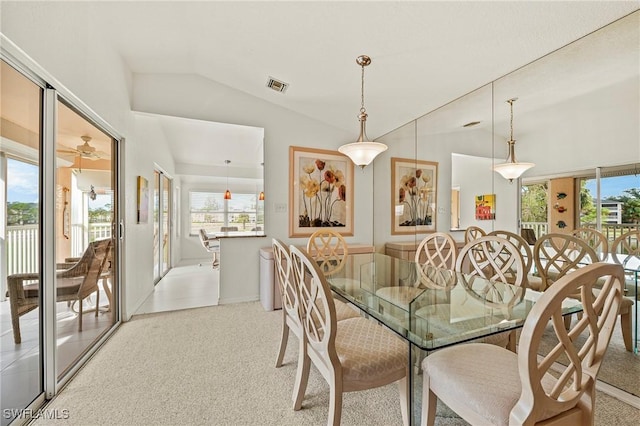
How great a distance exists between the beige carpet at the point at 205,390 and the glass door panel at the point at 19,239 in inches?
9.1

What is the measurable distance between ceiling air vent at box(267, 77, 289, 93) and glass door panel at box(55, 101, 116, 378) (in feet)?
5.97

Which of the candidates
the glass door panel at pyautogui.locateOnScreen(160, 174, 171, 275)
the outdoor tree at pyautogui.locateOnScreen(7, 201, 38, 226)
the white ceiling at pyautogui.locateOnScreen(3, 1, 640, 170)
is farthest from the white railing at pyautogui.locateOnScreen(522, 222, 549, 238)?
the glass door panel at pyautogui.locateOnScreen(160, 174, 171, 275)

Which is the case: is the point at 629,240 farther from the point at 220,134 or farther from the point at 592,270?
the point at 220,134

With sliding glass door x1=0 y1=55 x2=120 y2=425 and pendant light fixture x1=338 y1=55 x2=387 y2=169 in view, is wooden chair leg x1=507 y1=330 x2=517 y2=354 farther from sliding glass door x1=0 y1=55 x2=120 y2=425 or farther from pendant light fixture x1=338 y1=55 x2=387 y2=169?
sliding glass door x1=0 y1=55 x2=120 y2=425

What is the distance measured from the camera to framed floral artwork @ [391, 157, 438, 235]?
3713 mm

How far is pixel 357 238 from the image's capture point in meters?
4.29

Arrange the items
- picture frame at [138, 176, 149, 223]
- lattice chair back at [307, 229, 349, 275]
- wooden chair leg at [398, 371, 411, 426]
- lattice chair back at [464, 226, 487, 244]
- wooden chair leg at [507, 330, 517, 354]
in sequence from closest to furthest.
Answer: wooden chair leg at [398, 371, 411, 426], wooden chair leg at [507, 330, 517, 354], lattice chair back at [307, 229, 349, 275], lattice chair back at [464, 226, 487, 244], picture frame at [138, 176, 149, 223]

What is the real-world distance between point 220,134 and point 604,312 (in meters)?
4.82

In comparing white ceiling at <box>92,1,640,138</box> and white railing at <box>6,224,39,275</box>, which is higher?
white ceiling at <box>92,1,640,138</box>

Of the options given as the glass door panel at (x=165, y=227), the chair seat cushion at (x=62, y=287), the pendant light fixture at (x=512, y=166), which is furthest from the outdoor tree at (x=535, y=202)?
the glass door panel at (x=165, y=227)

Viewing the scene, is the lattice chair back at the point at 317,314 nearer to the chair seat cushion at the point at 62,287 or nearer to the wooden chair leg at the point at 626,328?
A: the chair seat cushion at the point at 62,287

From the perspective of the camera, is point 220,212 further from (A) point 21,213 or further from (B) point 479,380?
(B) point 479,380

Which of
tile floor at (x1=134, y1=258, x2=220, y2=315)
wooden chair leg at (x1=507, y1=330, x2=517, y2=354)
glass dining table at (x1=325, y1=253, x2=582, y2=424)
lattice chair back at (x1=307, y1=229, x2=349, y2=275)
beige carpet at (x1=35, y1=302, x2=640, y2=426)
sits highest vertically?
lattice chair back at (x1=307, y1=229, x2=349, y2=275)

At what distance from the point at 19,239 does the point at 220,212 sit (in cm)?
607
